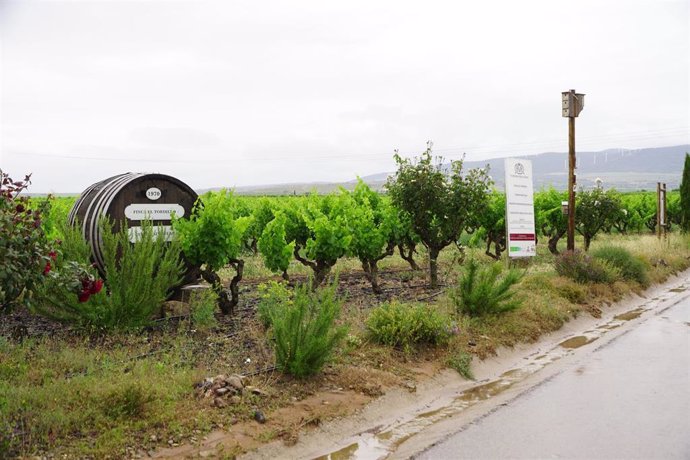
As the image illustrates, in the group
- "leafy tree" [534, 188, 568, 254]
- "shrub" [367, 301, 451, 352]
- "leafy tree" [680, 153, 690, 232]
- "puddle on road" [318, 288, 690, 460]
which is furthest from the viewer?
"leafy tree" [680, 153, 690, 232]

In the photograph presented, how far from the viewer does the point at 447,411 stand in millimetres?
6738

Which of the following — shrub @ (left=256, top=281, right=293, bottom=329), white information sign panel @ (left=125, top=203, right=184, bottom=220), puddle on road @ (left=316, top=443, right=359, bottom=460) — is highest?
white information sign panel @ (left=125, top=203, right=184, bottom=220)

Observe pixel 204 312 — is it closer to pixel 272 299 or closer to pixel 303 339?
pixel 272 299

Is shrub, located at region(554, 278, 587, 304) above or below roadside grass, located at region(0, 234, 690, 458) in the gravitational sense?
below

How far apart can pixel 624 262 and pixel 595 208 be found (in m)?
7.18

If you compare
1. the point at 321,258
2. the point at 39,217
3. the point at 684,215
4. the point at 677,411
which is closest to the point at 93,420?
the point at 39,217

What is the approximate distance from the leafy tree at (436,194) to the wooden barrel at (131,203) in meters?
5.00

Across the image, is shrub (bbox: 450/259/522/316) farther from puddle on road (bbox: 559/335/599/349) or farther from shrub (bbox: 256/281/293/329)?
shrub (bbox: 256/281/293/329)

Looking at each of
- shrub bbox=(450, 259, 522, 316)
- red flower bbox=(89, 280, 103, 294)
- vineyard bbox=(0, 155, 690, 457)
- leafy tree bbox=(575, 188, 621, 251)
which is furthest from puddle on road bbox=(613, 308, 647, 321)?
red flower bbox=(89, 280, 103, 294)

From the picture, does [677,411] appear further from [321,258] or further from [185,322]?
[321,258]

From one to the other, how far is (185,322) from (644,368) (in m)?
6.01

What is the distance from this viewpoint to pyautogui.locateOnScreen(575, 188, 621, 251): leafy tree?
22.4 m

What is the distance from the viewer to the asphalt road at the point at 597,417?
17.7 ft

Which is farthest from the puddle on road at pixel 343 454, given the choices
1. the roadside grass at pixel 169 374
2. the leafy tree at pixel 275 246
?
the leafy tree at pixel 275 246
